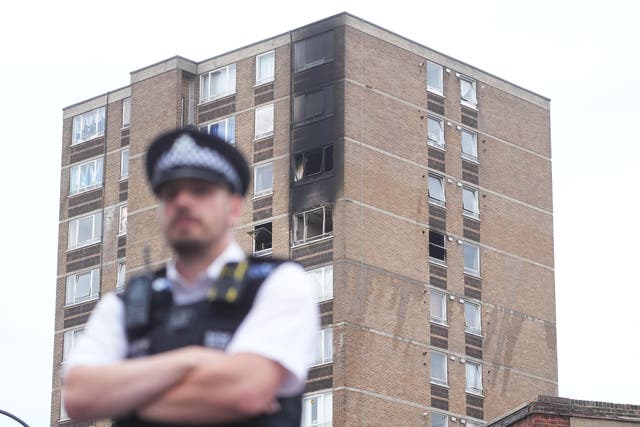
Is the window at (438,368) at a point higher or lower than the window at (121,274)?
lower

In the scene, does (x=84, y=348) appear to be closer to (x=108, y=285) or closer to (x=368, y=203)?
(x=368, y=203)

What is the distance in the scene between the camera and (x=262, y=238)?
3327 inches

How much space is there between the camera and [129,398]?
511cm

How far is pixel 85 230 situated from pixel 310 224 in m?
15.4

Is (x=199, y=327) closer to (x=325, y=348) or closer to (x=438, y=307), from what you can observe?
(x=325, y=348)

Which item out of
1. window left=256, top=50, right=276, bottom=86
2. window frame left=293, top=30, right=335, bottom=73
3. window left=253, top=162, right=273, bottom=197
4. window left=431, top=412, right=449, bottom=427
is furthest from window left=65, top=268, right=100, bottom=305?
window left=431, top=412, right=449, bottom=427

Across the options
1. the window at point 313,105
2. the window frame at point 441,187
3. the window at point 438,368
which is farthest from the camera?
the window frame at point 441,187

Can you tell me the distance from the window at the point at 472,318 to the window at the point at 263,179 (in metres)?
10.7

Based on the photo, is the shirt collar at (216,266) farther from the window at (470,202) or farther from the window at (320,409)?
the window at (470,202)

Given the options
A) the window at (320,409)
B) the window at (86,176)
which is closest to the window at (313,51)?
the window at (86,176)

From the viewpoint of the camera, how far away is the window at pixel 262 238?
274 feet

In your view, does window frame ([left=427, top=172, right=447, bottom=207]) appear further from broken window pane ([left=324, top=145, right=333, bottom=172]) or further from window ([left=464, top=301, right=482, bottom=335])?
broken window pane ([left=324, top=145, right=333, bottom=172])

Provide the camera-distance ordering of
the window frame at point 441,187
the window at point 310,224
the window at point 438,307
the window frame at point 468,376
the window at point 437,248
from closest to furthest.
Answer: the window at point 310,224
the window at point 438,307
the window frame at point 468,376
the window at point 437,248
the window frame at point 441,187

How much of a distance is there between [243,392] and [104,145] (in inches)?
3468
